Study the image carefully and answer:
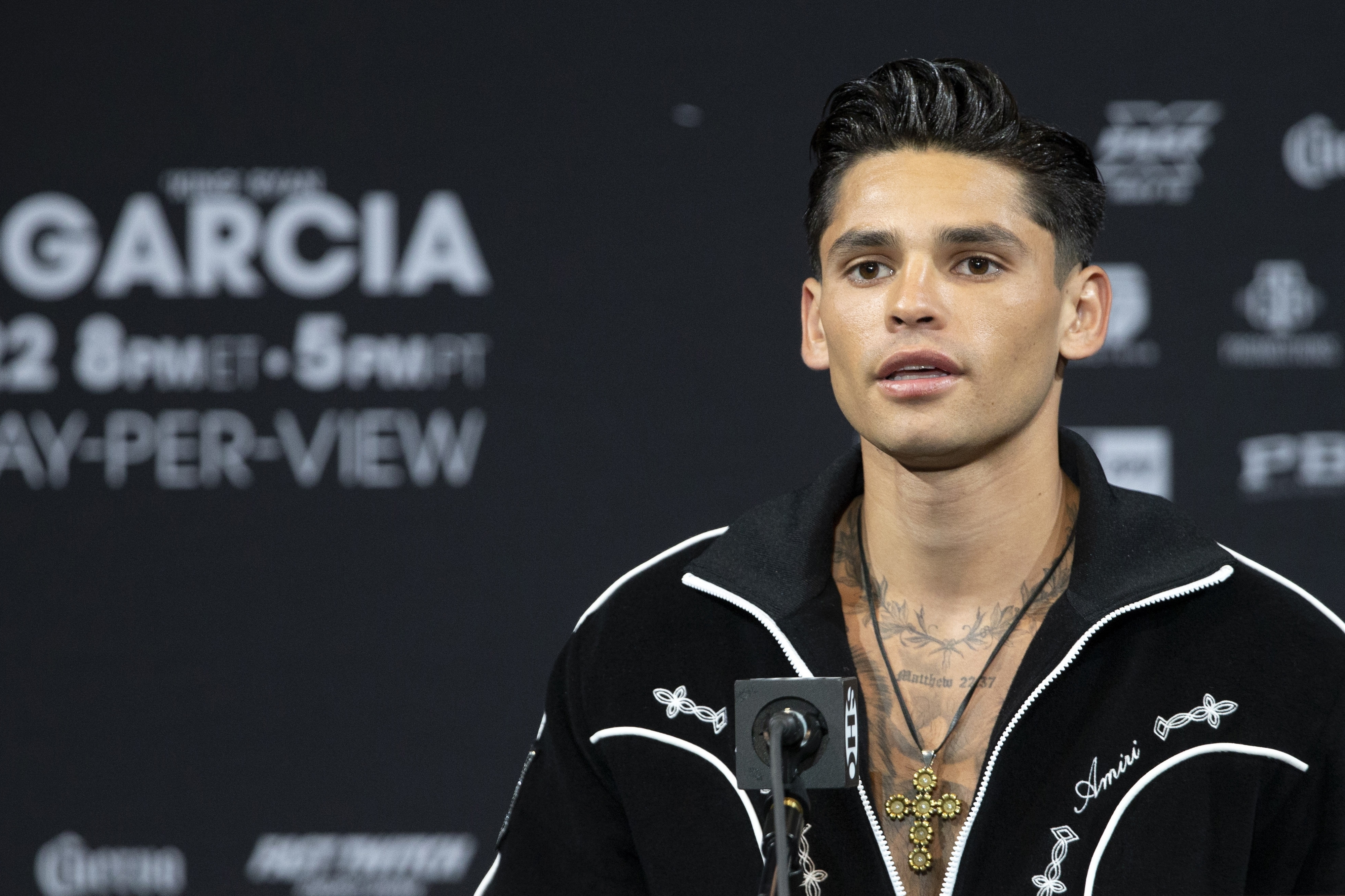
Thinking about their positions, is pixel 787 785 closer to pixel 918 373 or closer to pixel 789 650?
pixel 789 650

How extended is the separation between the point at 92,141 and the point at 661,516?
54.8 inches

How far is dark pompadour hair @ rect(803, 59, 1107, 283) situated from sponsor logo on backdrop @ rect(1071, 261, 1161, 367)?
39.9 inches

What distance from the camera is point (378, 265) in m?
2.79

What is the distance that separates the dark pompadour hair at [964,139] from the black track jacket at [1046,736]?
0.95 feet

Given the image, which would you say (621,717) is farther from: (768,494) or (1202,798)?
(768,494)

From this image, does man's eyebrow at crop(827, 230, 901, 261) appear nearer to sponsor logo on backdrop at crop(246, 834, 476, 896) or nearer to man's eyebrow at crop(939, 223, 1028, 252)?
man's eyebrow at crop(939, 223, 1028, 252)

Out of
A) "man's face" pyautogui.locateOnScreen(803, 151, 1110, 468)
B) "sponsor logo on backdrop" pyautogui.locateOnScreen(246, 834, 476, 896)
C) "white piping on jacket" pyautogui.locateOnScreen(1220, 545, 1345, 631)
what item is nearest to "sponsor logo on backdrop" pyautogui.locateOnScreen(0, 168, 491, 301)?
"sponsor logo on backdrop" pyautogui.locateOnScreen(246, 834, 476, 896)

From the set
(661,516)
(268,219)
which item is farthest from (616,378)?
(268,219)

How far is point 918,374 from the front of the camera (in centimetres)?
152

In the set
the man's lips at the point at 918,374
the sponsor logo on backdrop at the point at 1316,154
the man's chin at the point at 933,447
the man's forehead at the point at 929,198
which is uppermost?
the sponsor logo on backdrop at the point at 1316,154

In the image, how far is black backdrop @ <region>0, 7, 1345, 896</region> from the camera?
9.09ft

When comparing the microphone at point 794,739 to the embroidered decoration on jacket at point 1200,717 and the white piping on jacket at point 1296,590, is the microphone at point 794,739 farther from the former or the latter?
the white piping on jacket at point 1296,590

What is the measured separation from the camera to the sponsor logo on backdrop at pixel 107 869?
277 centimetres

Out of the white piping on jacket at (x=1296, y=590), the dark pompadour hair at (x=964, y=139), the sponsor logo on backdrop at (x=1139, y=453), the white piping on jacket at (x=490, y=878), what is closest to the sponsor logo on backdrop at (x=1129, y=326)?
the sponsor logo on backdrop at (x=1139, y=453)
